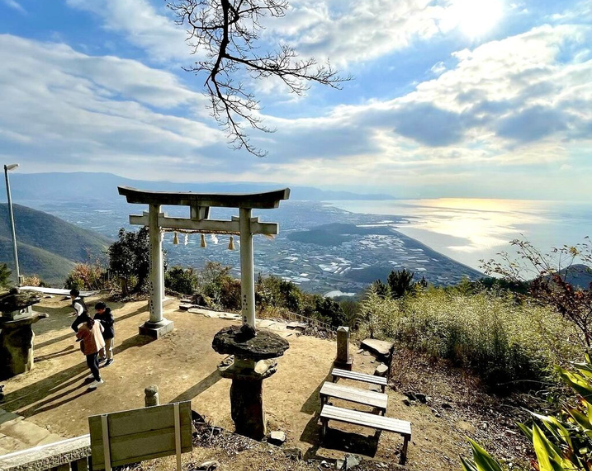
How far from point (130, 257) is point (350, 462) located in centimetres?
1030

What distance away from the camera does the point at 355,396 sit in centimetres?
528

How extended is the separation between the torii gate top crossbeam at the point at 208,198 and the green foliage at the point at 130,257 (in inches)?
141

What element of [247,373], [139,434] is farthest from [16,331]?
[139,434]

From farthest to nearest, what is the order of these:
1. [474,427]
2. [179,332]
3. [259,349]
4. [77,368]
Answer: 1. [179,332]
2. [77,368]
3. [474,427]
4. [259,349]

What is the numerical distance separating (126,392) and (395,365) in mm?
6038

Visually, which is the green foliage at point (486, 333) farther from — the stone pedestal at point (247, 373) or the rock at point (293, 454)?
the stone pedestal at point (247, 373)

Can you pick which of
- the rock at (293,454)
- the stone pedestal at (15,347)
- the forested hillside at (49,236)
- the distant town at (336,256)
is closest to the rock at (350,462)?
the rock at (293,454)

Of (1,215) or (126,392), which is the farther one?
(1,215)

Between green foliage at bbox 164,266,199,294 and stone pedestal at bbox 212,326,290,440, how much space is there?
457 inches

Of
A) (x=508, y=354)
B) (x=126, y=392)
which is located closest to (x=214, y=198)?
(x=126, y=392)

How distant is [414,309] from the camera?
9906 millimetres

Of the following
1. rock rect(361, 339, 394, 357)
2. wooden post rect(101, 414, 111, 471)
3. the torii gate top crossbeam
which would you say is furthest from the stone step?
rock rect(361, 339, 394, 357)

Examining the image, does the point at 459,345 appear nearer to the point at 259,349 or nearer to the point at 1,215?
the point at 259,349

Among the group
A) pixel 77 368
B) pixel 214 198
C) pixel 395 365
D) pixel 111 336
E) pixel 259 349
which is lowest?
pixel 395 365
